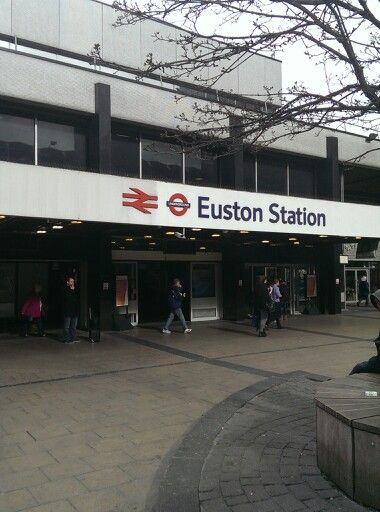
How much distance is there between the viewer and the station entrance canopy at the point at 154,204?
9594 millimetres

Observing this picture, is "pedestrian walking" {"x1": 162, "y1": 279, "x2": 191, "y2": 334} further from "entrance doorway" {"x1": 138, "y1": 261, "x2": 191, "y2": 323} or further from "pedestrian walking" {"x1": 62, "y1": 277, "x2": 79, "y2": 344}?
"pedestrian walking" {"x1": 62, "y1": 277, "x2": 79, "y2": 344}

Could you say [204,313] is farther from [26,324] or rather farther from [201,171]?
[26,324]

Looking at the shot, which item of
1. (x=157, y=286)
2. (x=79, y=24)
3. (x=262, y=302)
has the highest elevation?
(x=79, y=24)

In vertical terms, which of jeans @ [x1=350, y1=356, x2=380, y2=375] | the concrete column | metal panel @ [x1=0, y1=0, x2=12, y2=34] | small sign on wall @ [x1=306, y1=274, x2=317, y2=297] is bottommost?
jeans @ [x1=350, y1=356, x2=380, y2=375]

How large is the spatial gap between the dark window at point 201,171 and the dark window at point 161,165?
399 mm

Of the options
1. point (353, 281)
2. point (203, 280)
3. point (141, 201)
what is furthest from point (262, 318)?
point (353, 281)

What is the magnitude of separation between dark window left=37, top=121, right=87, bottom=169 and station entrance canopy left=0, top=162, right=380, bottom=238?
3.71 m

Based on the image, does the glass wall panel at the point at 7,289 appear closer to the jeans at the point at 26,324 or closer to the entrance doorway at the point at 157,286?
the jeans at the point at 26,324

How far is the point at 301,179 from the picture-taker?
19203mm

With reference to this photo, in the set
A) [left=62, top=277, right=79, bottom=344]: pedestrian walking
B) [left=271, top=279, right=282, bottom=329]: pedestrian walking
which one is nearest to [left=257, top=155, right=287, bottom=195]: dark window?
[left=271, top=279, right=282, bottom=329]: pedestrian walking

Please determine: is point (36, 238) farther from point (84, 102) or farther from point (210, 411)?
point (210, 411)

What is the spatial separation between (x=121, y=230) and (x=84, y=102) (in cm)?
375

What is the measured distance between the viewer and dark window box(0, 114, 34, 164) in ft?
42.0

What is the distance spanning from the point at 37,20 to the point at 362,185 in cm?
1688
